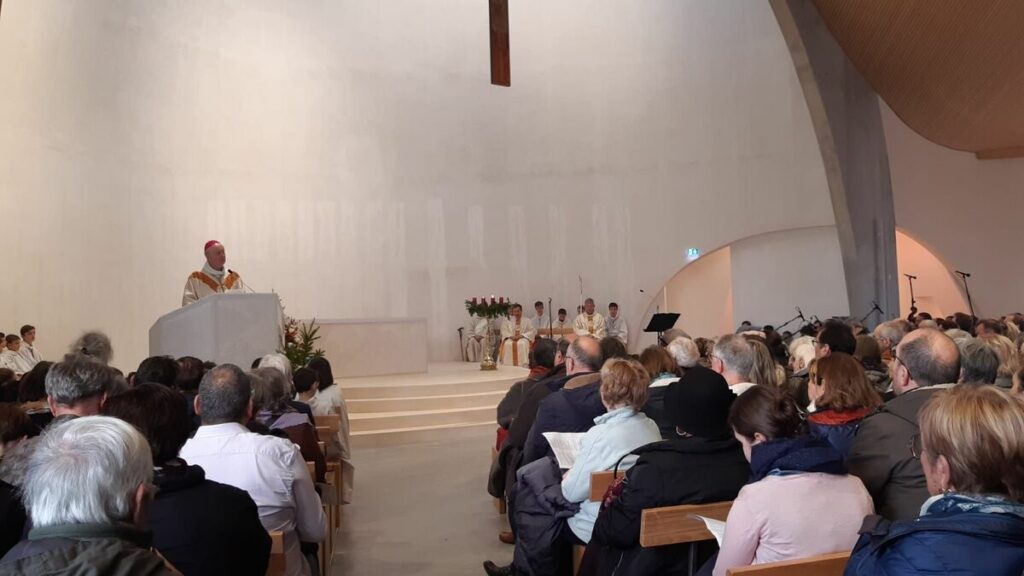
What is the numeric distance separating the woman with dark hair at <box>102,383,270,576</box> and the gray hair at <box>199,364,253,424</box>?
0.61m

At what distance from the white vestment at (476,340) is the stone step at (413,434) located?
14.7 feet

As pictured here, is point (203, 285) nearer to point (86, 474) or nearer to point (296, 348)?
point (296, 348)

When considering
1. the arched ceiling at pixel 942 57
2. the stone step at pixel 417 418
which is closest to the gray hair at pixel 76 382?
the stone step at pixel 417 418

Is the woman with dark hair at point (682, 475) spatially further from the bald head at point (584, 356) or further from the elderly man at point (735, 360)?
the bald head at point (584, 356)

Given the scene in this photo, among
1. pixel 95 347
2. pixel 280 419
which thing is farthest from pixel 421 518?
pixel 95 347

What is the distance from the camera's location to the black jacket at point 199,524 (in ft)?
6.43

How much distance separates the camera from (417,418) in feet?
28.5

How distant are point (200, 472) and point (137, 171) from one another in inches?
395

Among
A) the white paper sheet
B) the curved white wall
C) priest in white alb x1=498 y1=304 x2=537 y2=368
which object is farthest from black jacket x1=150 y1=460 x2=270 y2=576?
priest in white alb x1=498 y1=304 x2=537 y2=368

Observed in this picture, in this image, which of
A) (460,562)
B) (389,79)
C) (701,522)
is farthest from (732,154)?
(701,522)

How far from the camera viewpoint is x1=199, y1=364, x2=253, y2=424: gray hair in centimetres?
271

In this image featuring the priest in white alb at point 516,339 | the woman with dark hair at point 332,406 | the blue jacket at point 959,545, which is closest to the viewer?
the blue jacket at point 959,545

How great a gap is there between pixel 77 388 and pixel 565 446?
178 centimetres

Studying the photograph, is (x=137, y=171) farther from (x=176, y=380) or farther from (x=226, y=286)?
(x=176, y=380)
